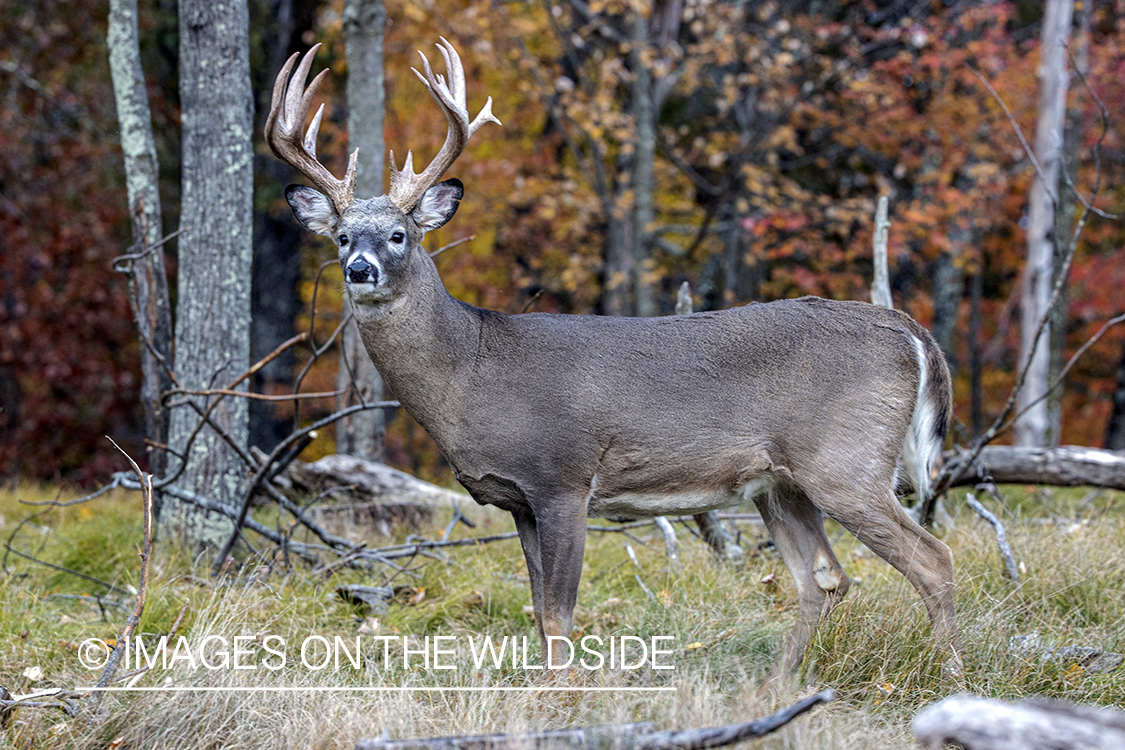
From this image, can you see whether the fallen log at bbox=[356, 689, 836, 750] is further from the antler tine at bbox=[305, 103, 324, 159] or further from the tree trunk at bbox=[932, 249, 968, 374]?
the tree trunk at bbox=[932, 249, 968, 374]

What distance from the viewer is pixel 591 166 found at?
14227 millimetres

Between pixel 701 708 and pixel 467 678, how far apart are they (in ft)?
3.24

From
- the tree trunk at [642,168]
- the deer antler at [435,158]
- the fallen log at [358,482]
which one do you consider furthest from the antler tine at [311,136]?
the tree trunk at [642,168]

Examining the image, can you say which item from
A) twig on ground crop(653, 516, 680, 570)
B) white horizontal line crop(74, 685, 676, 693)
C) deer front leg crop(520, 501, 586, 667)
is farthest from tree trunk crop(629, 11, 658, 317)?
white horizontal line crop(74, 685, 676, 693)

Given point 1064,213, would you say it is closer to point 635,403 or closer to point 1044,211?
point 1044,211

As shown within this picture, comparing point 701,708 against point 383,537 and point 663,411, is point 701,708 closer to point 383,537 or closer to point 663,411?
point 663,411

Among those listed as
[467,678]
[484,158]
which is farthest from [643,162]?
[467,678]

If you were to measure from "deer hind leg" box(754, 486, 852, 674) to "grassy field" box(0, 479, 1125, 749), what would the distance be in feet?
0.48

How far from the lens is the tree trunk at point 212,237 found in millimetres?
5488

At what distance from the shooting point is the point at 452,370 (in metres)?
3.93

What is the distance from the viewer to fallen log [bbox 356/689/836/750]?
253cm

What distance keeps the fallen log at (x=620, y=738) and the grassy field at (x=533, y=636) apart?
8.0 inches

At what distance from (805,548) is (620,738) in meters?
1.85

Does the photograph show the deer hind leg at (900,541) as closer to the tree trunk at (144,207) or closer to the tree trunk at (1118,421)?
the tree trunk at (144,207)
